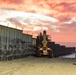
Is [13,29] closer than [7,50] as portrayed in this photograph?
No

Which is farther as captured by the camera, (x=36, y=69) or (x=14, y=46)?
(x=14, y=46)

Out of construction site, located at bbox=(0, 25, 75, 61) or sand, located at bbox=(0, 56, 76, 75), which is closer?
sand, located at bbox=(0, 56, 76, 75)

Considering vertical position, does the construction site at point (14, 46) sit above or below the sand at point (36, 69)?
above

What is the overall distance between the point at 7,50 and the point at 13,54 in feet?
9.34

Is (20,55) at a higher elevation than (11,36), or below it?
below

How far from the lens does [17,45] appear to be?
4191 centimetres

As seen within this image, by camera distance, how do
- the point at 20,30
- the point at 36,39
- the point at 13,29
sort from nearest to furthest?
1. the point at 13,29
2. the point at 20,30
3. the point at 36,39

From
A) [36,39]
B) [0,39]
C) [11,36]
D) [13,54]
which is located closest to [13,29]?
[11,36]

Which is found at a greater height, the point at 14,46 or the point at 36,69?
the point at 14,46

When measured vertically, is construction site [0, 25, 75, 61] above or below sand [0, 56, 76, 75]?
above

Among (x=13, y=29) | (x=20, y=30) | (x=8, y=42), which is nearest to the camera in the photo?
(x=8, y=42)

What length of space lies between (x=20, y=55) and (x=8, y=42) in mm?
6153

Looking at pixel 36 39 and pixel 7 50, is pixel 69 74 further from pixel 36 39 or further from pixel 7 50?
pixel 36 39

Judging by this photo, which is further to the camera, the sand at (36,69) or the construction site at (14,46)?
the construction site at (14,46)
